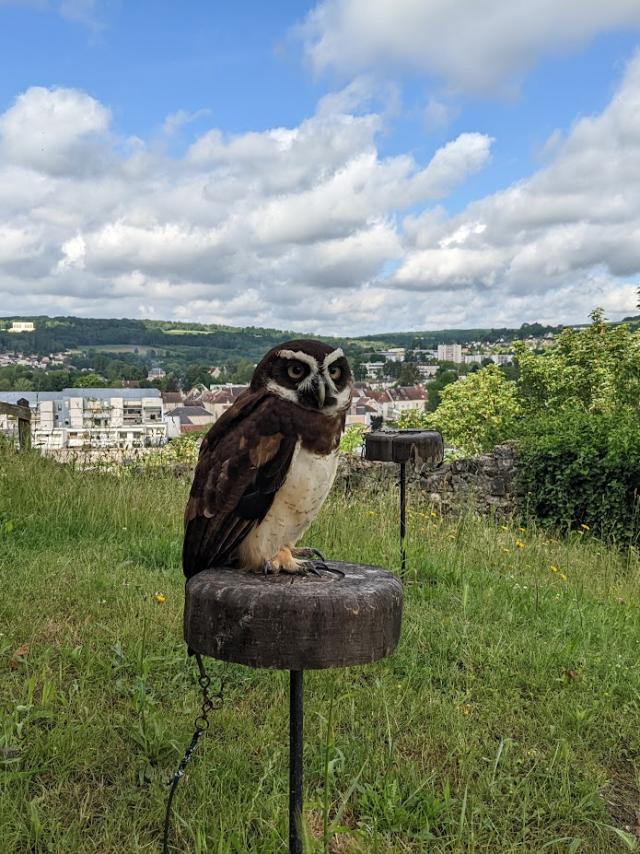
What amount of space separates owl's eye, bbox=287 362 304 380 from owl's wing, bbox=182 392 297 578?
0.10 metres

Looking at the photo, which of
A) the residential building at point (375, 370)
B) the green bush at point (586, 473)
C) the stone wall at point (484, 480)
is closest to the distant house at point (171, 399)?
the residential building at point (375, 370)

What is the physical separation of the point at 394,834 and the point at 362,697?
98 cm

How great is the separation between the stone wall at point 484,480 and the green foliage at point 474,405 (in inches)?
568

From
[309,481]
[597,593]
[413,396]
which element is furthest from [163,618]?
[413,396]

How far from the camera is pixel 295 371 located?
216 centimetres

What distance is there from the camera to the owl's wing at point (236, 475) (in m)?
2.16

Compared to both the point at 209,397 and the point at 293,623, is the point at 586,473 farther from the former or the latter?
the point at 209,397

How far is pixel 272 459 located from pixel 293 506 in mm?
200

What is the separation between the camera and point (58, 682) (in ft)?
11.8

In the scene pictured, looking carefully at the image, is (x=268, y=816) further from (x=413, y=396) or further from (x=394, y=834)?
(x=413, y=396)

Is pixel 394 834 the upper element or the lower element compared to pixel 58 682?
lower

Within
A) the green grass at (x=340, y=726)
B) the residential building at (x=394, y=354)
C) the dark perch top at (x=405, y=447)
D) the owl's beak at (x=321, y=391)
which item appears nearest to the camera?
the owl's beak at (x=321, y=391)

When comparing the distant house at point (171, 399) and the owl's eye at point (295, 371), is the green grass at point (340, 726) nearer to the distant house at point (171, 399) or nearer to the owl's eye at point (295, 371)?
the owl's eye at point (295, 371)

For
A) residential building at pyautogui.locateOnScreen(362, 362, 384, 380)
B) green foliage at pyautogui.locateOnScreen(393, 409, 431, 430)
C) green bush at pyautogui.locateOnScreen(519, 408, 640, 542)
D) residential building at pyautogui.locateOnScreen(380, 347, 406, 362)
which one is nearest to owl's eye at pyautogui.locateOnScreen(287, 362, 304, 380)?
green bush at pyautogui.locateOnScreen(519, 408, 640, 542)
